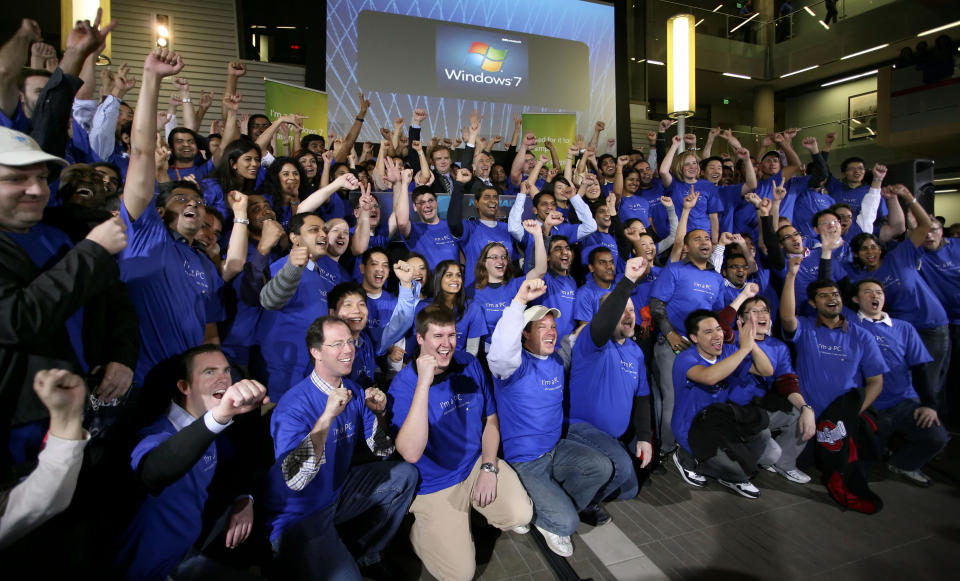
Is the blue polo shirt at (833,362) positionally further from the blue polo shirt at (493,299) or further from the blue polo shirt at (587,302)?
the blue polo shirt at (493,299)

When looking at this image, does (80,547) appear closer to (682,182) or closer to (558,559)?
(558,559)

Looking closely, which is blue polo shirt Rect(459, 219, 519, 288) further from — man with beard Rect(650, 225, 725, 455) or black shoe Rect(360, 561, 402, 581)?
black shoe Rect(360, 561, 402, 581)

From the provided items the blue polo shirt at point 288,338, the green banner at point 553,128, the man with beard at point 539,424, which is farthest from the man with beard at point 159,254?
the green banner at point 553,128

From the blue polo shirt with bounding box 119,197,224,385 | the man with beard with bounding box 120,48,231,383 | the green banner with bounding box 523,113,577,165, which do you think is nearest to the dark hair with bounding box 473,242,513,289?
the man with beard with bounding box 120,48,231,383

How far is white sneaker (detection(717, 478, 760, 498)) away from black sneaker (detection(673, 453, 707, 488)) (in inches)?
5.9

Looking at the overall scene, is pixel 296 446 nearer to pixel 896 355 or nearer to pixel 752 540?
pixel 752 540

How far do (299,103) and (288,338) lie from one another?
5.61 m

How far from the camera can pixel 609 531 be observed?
10.4 feet

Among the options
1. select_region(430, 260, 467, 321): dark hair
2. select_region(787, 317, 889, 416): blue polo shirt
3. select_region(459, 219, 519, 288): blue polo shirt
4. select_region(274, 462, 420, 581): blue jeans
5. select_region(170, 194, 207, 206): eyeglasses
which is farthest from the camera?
select_region(459, 219, 519, 288): blue polo shirt

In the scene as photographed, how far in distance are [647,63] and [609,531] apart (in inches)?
527

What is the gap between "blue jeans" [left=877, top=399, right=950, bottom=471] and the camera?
402 centimetres

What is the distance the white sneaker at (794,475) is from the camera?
3.90m

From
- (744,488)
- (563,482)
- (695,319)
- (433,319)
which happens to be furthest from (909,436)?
(433,319)

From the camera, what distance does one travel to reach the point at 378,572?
2.72 metres
